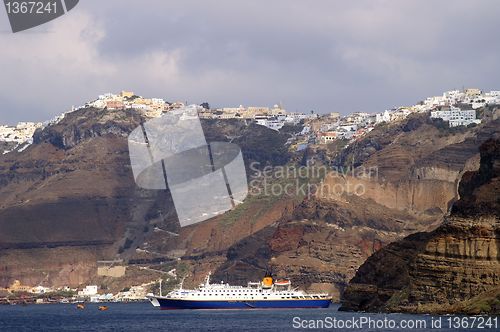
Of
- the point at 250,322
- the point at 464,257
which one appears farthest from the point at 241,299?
the point at 464,257

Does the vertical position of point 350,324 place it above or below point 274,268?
above

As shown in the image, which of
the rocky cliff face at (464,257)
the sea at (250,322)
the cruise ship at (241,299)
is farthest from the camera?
the cruise ship at (241,299)

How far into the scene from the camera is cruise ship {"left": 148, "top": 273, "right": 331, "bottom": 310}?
159 meters

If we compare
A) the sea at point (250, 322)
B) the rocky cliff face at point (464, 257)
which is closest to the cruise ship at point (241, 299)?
the sea at point (250, 322)

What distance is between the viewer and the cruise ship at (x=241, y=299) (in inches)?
6265

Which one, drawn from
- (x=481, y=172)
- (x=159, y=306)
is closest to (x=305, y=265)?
(x=159, y=306)

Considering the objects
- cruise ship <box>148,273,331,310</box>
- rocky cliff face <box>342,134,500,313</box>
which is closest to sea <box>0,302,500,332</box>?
rocky cliff face <box>342,134,500,313</box>

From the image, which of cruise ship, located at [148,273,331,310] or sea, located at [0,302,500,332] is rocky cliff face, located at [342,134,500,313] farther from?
cruise ship, located at [148,273,331,310]

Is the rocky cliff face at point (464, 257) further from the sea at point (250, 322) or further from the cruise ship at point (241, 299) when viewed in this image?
the cruise ship at point (241, 299)

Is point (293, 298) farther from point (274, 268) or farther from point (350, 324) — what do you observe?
point (350, 324)

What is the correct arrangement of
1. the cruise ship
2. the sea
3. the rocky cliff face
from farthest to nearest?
the cruise ship < the rocky cliff face < the sea

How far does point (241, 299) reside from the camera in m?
160

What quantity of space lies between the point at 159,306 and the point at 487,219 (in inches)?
→ 2680

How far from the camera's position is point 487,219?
372 ft
